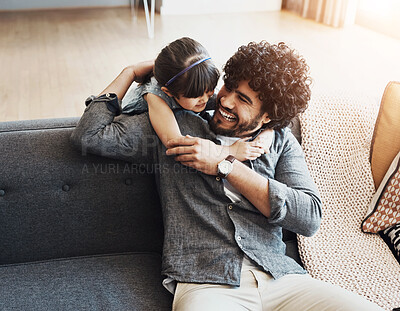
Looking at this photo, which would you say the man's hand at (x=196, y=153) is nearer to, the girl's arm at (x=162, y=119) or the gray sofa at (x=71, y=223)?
the girl's arm at (x=162, y=119)

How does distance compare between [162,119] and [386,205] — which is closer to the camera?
[162,119]

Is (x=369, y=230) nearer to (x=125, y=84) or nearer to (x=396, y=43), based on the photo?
(x=125, y=84)

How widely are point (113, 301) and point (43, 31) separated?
14.7 ft

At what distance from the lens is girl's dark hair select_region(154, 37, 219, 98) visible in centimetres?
146

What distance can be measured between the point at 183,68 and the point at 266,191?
0.48 metres

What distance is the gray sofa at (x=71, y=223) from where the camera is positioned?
1.38m

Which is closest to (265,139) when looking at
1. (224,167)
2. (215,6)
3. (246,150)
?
(246,150)

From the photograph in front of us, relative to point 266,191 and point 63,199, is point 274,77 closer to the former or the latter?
point 266,191

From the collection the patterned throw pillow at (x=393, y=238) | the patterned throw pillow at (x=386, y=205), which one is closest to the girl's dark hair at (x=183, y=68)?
the patterned throw pillow at (x=386, y=205)

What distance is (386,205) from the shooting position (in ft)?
5.22

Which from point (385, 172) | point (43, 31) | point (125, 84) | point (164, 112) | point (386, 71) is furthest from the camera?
point (43, 31)

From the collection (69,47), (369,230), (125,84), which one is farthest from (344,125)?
(69,47)

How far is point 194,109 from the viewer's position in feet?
4.99

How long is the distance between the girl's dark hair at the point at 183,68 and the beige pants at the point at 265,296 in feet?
1.89
